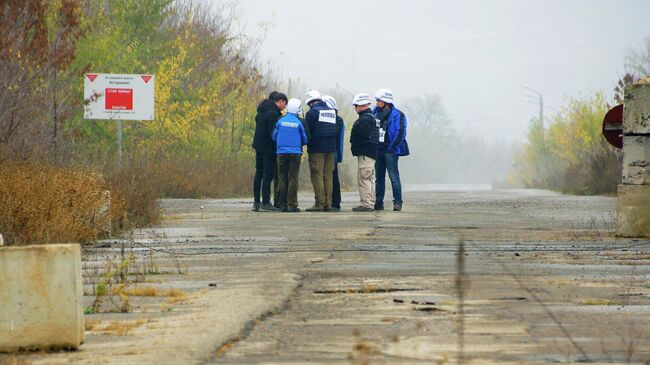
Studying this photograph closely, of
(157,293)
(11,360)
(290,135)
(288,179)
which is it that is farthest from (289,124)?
(11,360)

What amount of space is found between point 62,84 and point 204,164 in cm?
983

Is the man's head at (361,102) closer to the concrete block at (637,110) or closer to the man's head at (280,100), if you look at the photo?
the man's head at (280,100)

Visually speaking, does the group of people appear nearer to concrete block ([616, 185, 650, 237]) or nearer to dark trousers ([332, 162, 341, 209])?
dark trousers ([332, 162, 341, 209])

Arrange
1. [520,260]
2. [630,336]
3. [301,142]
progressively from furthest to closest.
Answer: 1. [301,142]
2. [520,260]
3. [630,336]

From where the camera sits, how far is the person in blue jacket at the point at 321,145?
975 inches

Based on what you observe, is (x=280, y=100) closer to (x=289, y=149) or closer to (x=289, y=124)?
(x=289, y=124)

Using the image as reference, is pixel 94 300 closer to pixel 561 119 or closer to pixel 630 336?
pixel 630 336

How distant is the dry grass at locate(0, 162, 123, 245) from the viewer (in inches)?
551

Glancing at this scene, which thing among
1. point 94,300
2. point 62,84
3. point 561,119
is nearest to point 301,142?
point 62,84

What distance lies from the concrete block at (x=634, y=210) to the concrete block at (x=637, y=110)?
0.68 metres

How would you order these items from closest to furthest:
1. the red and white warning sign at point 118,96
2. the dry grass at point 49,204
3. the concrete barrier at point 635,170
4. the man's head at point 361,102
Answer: the dry grass at point 49,204
the concrete barrier at point 635,170
the man's head at point 361,102
the red and white warning sign at point 118,96

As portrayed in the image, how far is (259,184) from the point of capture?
84.2 feet

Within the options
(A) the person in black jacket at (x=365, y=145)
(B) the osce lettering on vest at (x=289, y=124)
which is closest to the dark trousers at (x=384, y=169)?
(A) the person in black jacket at (x=365, y=145)

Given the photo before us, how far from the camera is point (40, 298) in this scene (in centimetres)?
763
